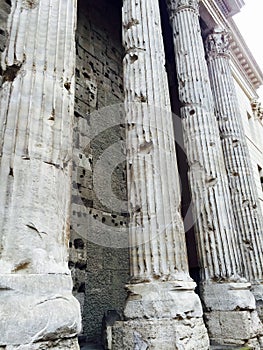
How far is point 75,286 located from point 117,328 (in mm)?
1562

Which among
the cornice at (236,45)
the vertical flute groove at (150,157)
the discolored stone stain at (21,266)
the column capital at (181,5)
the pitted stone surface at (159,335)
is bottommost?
the pitted stone surface at (159,335)

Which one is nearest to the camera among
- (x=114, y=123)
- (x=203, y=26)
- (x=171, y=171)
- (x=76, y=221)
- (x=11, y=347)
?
(x=11, y=347)

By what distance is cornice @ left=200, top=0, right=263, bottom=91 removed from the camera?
7535 mm

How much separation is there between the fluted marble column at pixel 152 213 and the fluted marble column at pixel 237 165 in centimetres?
297

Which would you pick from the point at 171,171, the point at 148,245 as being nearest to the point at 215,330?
the point at 148,245

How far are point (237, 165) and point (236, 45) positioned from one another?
16.5 feet

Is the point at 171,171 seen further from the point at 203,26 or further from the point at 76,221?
the point at 203,26

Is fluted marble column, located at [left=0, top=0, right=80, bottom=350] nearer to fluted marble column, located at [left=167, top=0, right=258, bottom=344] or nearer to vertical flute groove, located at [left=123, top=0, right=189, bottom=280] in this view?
vertical flute groove, located at [left=123, top=0, right=189, bottom=280]

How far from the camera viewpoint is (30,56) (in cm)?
280

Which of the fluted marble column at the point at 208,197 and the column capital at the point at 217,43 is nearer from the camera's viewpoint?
the fluted marble column at the point at 208,197

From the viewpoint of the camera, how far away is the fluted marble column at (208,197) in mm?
4309

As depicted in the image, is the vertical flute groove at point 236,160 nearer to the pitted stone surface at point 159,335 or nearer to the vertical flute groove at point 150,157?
the vertical flute groove at point 150,157

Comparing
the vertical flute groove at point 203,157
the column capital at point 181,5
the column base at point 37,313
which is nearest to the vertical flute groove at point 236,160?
the vertical flute groove at point 203,157

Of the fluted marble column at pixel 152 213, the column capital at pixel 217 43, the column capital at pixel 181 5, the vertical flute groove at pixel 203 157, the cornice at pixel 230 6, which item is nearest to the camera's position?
the fluted marble column at pixel 152 213
